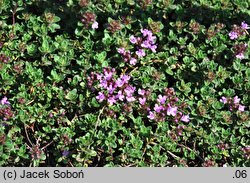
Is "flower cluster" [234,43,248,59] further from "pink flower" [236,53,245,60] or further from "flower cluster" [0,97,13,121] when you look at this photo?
"flower cluster" [0,97,13,121]

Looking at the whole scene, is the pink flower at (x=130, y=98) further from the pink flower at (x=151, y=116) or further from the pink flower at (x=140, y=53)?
the pink flower at (x=140, y=53)

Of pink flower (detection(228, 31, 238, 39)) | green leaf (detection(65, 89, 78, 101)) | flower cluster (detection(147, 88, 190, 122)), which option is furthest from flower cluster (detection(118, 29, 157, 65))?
pink flower (detection(228, 31, 238, 39))

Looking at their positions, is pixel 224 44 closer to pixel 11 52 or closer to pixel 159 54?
pixel 159 54

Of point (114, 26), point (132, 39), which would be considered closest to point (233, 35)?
point (132, 39)

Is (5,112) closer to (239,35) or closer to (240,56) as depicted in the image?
(240,56)

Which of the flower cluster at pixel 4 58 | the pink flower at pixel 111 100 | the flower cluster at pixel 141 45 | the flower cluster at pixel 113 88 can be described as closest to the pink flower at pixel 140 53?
the flower cluster at pixel 141 45

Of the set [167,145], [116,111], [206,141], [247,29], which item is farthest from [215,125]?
Answer: [247,29]
